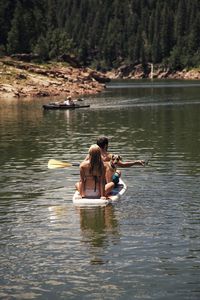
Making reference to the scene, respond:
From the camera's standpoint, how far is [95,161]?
21.4m

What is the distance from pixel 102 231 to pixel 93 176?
267cm

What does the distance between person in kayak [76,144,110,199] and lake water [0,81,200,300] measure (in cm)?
63

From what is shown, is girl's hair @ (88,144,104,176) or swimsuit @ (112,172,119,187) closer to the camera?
girl's hair @ (88,144,104,176)

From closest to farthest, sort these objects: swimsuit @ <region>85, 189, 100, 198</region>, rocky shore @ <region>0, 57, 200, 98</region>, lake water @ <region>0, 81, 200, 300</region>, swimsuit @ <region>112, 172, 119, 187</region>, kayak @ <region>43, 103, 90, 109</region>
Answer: lake water @ <region>0, 81, 200, 300</region>, swimsuit @ <region>85, 189, 100, 198</region>, swimsuit @ <region>112, 172, 119, 187</region>, kayak @ <region>43, 103, 90, 109</region>, rocky shore @ <region>0, 57, 200, 98</region>

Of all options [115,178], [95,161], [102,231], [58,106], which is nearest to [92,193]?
[95,161]

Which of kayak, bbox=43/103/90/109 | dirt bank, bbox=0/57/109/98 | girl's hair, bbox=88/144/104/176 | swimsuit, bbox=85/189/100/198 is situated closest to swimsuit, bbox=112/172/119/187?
swimsuit, bbox=85/189/100/198

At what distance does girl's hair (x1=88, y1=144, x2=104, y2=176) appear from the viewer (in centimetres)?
2105

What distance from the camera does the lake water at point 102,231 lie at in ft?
48.7

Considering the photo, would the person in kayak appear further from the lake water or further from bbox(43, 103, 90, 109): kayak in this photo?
bbox(43, 103, 90, 109): kayak

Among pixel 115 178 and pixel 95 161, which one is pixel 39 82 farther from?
pixel 95 161

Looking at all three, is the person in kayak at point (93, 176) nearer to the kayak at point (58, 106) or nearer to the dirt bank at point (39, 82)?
the kayak at point (58, 106)

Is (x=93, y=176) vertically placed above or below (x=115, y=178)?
above

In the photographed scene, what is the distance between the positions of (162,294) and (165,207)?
8.43m

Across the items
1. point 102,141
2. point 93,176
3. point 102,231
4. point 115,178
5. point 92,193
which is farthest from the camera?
point 115,178
